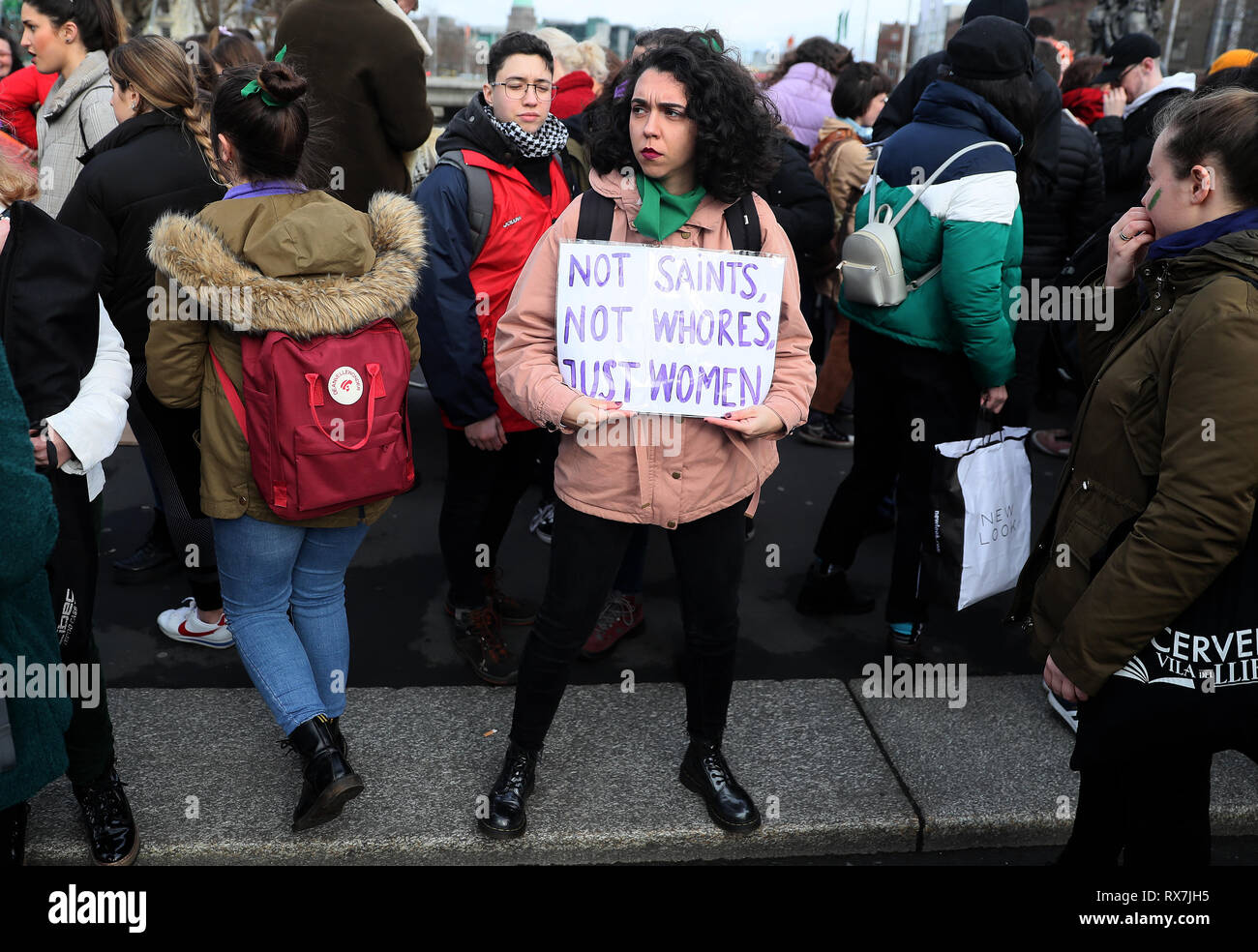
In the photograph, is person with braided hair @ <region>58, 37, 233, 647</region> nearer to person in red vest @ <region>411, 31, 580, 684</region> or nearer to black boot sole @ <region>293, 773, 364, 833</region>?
person in red vest @ <region>411, 31, 580, 684</region>

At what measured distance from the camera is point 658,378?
2631 mm

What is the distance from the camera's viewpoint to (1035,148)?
3803 millimetres

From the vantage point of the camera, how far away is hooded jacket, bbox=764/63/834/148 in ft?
20.4

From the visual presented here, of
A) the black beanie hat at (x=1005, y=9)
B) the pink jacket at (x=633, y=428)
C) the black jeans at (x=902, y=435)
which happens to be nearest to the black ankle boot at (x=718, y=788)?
the pink jacket at (x=633, y=428)

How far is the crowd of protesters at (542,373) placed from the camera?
6.75 feet

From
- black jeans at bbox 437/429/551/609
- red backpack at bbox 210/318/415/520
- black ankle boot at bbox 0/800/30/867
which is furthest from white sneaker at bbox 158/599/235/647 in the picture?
red backpack at bbox 210/318/415/520

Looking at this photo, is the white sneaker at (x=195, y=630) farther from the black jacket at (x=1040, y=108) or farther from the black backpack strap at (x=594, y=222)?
the black jacket at (x=1040, y=108)

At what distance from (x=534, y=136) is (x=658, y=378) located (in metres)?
1.28

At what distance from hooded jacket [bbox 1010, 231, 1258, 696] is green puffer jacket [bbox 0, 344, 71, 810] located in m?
1.96

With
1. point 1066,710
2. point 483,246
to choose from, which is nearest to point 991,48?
point 483,246

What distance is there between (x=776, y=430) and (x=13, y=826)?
2099mm

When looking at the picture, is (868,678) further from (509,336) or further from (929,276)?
(509,336)

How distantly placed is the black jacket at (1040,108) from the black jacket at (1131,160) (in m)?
1.62

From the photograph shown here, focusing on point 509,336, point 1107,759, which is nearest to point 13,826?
point 509,336
